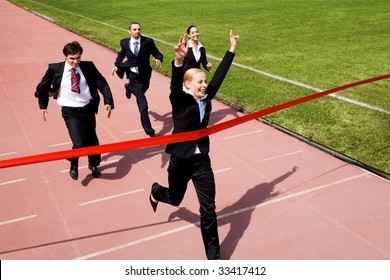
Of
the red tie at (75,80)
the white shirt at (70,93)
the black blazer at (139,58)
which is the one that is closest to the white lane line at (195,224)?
the white shirt at (70,93)

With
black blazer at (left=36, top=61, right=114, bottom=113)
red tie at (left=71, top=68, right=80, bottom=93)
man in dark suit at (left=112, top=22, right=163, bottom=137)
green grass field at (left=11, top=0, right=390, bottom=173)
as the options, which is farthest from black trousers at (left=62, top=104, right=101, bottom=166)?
green grass field at (left=11, top=0, right=390, bottom=173)

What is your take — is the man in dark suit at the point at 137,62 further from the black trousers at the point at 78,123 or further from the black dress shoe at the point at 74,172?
the black dress shoe at the point at 74,172

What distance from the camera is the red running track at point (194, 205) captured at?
4.49 m

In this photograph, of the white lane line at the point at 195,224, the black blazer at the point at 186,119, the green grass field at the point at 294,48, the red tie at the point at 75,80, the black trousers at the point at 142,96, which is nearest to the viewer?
the black blazer at the point at 186,119

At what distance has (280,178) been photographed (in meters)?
5.97

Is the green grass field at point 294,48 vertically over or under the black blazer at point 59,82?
under

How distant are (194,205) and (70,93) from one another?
2325 millimetres

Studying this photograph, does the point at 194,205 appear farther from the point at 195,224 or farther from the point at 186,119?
the point at 186,119

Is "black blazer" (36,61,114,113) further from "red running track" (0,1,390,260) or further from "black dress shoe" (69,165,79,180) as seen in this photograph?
"red running track" (0,1,390,260)

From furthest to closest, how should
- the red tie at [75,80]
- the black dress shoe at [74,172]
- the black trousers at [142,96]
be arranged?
the black trousers at [142,96] → the black dress shoe at [74,172] → the red tie at [75,80]

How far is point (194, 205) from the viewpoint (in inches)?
211

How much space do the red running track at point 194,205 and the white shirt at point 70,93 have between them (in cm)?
122
